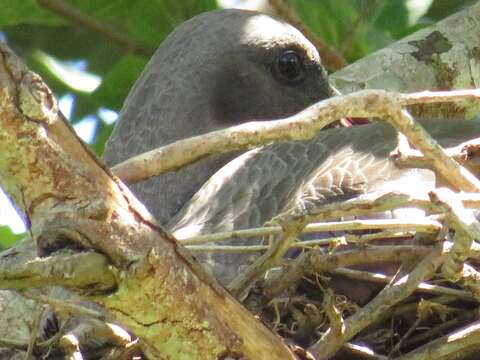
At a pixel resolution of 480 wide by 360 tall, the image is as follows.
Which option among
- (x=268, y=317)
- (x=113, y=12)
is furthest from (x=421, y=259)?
(x=113, y=12)

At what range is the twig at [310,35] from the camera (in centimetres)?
416

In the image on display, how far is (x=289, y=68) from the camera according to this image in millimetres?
3986

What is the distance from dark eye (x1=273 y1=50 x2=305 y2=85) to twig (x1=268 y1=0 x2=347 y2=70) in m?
0.21

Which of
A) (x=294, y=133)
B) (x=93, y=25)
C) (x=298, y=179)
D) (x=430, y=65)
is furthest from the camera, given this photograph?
(x=93, y=25)

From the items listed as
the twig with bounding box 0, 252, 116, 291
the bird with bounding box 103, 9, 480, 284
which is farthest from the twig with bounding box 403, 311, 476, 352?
the twig with bounding box 0, 252, 116, 291

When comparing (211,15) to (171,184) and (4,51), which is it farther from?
(4,51)

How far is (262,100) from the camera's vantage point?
3939mm

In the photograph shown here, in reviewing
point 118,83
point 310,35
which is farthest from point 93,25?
point 310,35

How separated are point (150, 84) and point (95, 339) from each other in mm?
1381

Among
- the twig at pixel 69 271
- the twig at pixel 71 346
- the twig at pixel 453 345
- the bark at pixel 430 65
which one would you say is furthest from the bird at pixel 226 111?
the twig at pixel 69 271

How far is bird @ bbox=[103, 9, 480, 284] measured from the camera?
3.09m

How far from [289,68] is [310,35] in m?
0.23

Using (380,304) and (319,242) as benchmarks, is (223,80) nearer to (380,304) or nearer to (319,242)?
(319,242)

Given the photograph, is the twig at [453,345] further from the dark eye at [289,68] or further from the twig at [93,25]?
the twig at [93,25]
